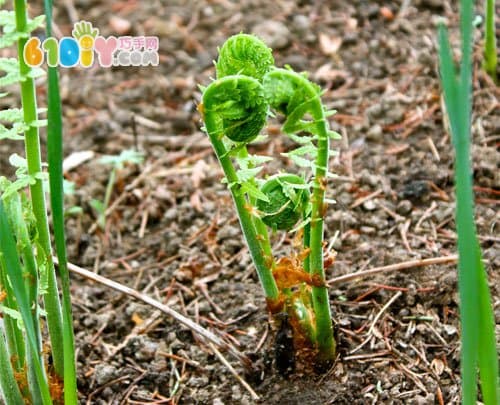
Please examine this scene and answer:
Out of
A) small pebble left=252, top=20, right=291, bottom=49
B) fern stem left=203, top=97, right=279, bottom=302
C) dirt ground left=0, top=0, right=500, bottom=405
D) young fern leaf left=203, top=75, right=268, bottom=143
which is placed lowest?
dirt ground left=0, top=0, right=500, bottom=405

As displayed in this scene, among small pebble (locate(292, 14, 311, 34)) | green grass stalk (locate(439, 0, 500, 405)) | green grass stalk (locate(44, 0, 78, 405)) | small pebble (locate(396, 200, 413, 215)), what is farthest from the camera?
small pebble (locate(292, 14, 311, 34))

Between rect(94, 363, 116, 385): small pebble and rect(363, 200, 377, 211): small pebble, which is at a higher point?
rect(363, 200, 377, 211): small pebble

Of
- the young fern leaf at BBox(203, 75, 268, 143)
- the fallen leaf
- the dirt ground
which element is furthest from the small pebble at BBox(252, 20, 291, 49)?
the young fern leaf at BBox(203, 75, 268, 143)

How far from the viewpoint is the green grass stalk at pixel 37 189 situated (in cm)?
137

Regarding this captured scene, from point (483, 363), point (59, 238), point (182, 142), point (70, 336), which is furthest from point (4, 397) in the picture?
point (182, 142)

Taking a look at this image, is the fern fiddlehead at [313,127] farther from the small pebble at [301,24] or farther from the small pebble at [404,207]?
the small pebble at [301,24]

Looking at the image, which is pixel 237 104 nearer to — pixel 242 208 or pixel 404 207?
pixel 242 208

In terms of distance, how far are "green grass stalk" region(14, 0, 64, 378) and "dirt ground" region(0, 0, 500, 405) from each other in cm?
24

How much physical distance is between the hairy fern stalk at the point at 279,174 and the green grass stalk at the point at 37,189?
0.29m

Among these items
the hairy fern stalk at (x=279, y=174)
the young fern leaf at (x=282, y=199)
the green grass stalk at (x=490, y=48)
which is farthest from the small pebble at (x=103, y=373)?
the green grass stalk at (x=490, y=48)

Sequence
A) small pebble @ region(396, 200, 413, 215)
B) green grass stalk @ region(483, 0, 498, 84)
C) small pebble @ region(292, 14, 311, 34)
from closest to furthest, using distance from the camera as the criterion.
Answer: small pebble @ region(396, 200, 413, 215)
green grass stalk @ region(483, 0, 498, 84)
small pebble @ region(292, 14, 311, 34)

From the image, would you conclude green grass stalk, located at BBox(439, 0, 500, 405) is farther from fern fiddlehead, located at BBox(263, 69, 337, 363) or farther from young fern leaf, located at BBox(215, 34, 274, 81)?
young fern leaf, located at BBox(215, 34, 274, 81)

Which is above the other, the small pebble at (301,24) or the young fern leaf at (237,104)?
the young fern leaf at (237,104)

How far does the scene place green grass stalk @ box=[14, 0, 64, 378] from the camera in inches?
53.8
